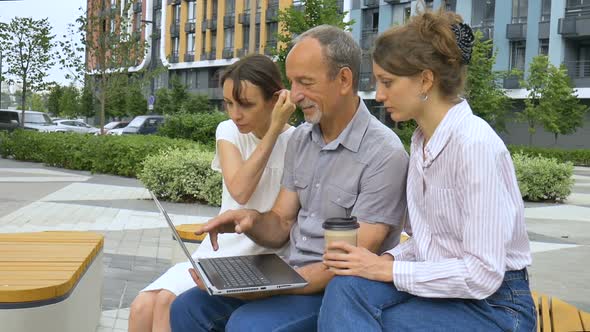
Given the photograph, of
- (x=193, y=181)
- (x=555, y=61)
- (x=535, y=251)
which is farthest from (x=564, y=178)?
(x=555, y=61)

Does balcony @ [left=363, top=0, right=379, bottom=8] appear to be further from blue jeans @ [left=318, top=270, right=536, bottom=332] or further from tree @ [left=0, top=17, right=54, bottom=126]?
A: blue jeans @ [left=318, top=270, right=536, bottom=332]

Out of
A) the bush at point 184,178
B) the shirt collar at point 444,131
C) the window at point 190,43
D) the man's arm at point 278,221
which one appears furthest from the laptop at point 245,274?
the window at point 190,43

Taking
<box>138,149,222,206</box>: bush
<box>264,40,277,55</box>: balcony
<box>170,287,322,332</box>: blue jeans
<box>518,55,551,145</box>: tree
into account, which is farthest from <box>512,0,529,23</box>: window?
<box>170,287,322,332</box>: blue jeans

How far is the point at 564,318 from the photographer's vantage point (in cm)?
263

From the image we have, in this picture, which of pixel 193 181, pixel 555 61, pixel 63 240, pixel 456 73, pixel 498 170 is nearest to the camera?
pixel 498 170

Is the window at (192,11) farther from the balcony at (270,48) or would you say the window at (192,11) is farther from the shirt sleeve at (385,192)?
the shirt sleeve at (385,192)

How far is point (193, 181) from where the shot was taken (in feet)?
37.3

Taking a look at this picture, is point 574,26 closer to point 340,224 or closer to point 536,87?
point 536,87

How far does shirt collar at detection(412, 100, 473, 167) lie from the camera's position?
7.33ft

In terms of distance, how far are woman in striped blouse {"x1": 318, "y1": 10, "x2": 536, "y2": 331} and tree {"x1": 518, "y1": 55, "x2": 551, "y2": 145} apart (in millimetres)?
35726

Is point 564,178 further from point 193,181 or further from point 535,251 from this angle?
point 193,181

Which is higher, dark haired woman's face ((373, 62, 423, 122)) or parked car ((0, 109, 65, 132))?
dark haired woman's face ((373, 62, 423, 122))

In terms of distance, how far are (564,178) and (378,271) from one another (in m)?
12.8

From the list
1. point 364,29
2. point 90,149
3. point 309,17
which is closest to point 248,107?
point 90,149
